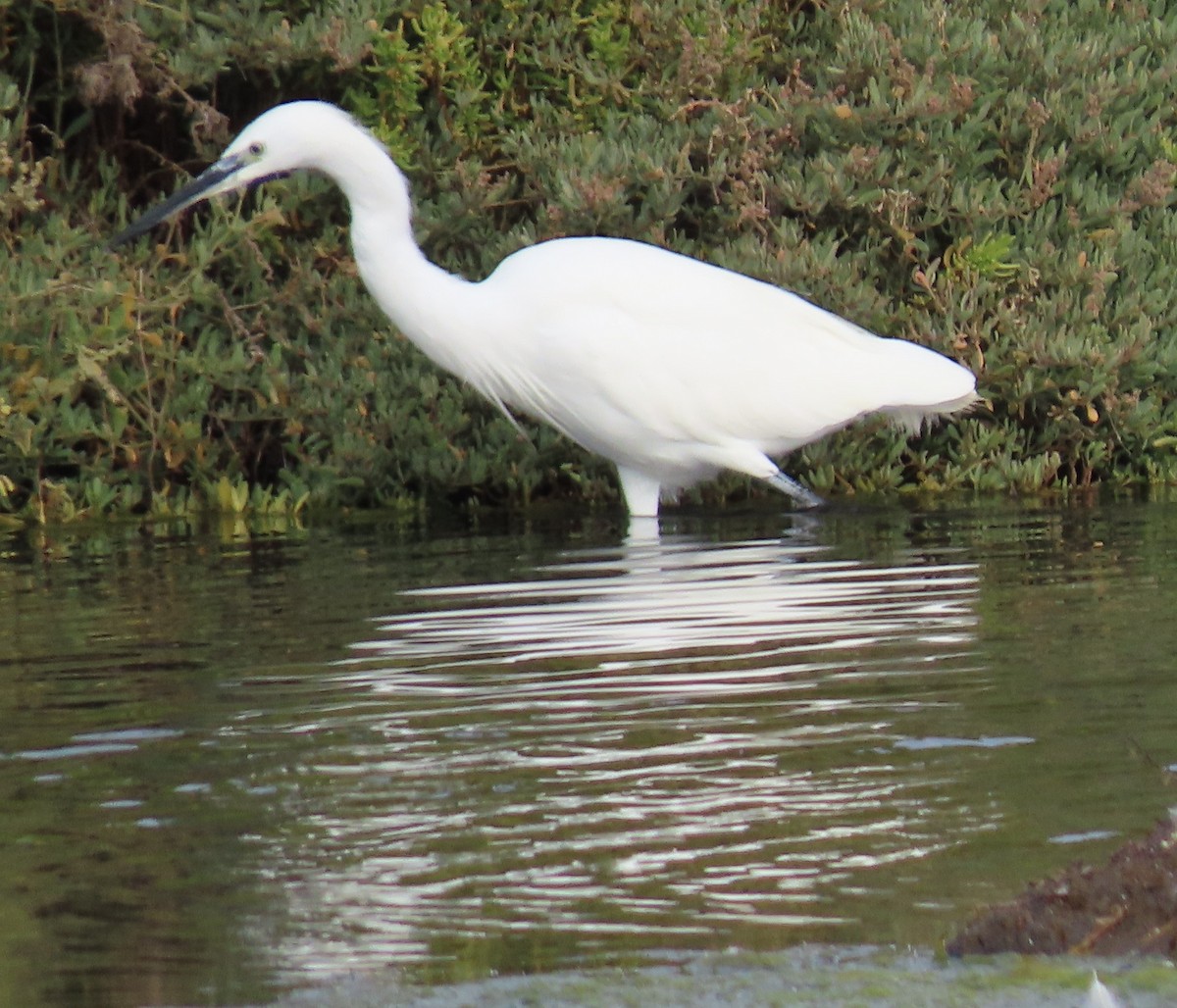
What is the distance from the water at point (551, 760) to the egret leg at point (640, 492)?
171 centimetres

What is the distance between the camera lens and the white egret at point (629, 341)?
943 cm

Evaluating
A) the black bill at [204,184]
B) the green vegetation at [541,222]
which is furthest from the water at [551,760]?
the green vegetation at [541,222]

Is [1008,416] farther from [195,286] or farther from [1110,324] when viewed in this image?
[195,286]

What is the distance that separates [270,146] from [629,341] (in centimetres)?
171

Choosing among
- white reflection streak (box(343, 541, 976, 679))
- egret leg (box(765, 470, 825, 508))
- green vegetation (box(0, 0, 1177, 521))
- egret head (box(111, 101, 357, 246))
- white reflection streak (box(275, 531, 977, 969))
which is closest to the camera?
white reflection streak (box(275, 531, 977, 969))

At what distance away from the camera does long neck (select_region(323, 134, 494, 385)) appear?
966 cm

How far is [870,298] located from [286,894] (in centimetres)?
749

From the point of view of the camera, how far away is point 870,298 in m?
10.7

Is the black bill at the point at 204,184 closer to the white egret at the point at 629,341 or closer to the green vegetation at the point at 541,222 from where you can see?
the white egret at the point at 629,341

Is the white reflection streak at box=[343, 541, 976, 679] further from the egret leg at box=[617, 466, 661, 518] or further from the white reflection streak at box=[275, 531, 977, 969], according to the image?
the egret leg at box=[617, 466, 661, 518]

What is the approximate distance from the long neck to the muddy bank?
660 cm

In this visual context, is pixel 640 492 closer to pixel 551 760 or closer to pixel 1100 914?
pixel 551 760

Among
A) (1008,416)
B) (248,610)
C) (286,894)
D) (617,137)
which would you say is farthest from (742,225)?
(286,894)

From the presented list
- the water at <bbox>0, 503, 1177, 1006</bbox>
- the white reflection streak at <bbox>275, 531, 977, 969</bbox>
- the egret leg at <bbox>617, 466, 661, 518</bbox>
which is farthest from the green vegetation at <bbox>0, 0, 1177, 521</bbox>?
the white reflection streak at <bbox>275, 531, 977, 969</bbox>
